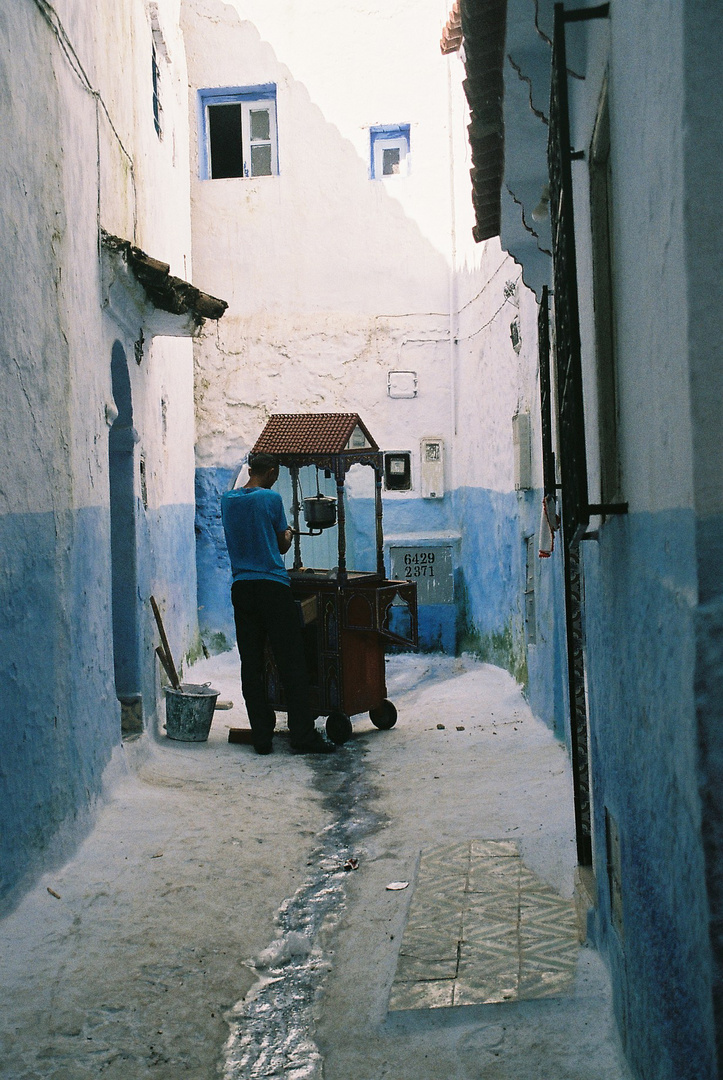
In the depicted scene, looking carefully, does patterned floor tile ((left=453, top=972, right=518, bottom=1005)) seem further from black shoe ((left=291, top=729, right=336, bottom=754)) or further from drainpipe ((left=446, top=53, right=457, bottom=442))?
drainpipe ((left=446, top=53, right=457, bottom=442))

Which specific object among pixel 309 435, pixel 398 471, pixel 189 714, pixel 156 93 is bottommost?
pixel 189 714

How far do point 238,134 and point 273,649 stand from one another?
23.0 ft

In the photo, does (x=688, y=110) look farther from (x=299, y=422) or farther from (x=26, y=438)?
(x=299, y=422)

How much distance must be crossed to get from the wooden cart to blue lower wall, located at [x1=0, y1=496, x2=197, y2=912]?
1831mm

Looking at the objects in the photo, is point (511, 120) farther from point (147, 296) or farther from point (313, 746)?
point (313, 746)

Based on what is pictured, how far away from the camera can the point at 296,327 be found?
11.5 m

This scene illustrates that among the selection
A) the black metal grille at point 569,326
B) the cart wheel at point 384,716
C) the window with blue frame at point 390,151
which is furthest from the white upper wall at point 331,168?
the black metal grille at point 569,326

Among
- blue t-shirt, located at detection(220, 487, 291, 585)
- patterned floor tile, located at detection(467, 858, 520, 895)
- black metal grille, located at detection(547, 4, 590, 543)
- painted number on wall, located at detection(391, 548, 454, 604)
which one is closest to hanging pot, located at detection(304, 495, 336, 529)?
blue t-shirt, located at detection(220, 487, 291, 585)

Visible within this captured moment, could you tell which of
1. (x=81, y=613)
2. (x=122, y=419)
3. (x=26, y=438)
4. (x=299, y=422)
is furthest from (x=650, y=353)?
(x=299, y=422)

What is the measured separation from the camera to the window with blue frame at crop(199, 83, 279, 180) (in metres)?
11.5

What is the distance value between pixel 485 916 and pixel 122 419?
13.8ft

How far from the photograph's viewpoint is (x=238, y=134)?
11.5m

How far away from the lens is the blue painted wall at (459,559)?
8617 mm

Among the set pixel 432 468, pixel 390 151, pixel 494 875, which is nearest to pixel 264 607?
pixel 494 875
